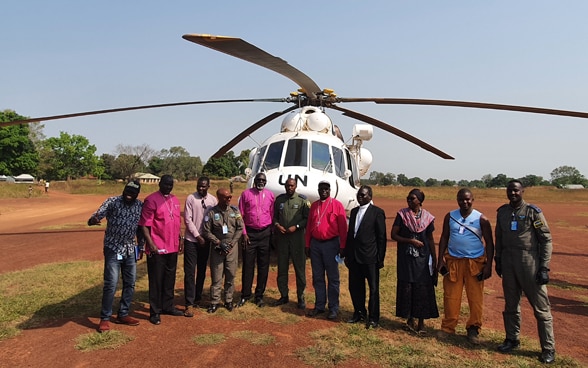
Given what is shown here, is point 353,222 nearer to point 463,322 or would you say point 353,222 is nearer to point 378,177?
point 463,322

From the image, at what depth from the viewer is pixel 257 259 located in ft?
19.6

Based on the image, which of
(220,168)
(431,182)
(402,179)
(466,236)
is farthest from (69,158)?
(431,182)

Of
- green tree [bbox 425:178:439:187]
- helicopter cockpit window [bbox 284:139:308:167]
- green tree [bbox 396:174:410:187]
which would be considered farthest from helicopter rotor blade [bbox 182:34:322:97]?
green tree [bbox 425:178:439:187]

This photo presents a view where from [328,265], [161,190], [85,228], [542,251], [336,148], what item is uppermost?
[336,148]

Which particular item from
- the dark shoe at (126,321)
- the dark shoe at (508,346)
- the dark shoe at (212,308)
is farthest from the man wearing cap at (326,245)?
the dark shoe at (126,321)

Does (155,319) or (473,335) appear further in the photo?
(155,319)

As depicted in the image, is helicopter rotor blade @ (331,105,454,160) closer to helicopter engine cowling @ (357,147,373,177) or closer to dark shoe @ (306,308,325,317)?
helicopter engine cowling @ (357,147,373,177)

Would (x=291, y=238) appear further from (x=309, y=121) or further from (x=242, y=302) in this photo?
(x=309, y=121)

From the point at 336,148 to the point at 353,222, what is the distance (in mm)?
3825

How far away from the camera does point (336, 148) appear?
28.8ft

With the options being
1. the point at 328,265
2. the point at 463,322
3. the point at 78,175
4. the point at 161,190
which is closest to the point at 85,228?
the point at 161,190

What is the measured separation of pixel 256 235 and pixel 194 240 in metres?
0.94

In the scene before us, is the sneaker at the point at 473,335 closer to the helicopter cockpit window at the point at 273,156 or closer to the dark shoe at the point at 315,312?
the dark shoe at the point at 315,312

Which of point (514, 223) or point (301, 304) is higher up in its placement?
point (514, 223)
